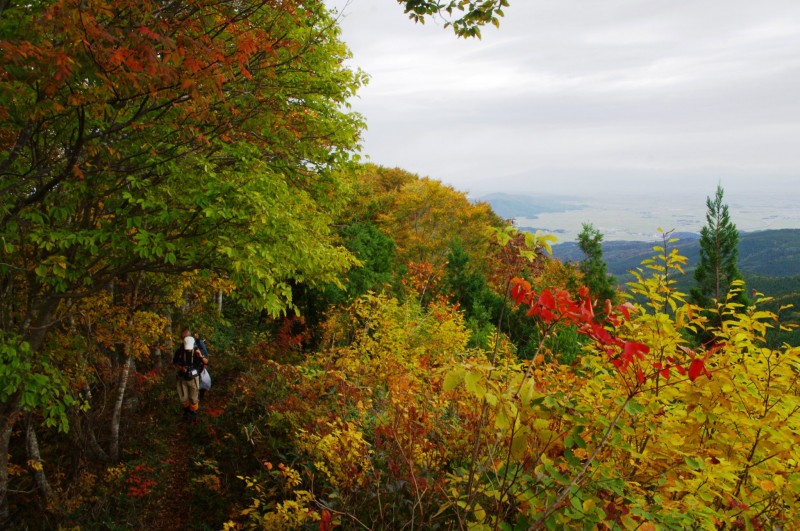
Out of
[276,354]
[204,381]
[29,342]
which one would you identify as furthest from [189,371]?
[276,354]

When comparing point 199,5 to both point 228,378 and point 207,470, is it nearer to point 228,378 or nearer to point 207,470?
point 207,470

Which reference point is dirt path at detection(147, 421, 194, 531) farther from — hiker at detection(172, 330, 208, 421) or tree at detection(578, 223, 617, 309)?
tree at detection(578, 223, 617, 309)

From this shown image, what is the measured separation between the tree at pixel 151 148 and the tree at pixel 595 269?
1817 cm

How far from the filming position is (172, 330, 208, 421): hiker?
9.66 m

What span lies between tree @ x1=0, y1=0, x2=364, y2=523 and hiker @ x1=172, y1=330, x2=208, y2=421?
7.66 feet

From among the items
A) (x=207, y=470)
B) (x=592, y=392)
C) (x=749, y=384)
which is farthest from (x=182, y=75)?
(x=207, y=470)

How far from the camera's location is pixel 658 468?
321 cm

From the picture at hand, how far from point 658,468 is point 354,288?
1328 cm

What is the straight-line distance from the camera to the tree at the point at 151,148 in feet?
12.8

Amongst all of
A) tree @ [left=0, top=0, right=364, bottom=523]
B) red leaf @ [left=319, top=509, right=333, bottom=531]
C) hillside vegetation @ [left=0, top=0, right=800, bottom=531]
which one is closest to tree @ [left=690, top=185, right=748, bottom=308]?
hillside vegetation @ [left=0, top=0, right=800, bottom=531]

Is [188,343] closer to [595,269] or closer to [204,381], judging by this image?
[204,381]

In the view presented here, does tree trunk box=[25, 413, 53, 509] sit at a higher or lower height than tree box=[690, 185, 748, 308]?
lower

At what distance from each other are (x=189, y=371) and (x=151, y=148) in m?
5.48

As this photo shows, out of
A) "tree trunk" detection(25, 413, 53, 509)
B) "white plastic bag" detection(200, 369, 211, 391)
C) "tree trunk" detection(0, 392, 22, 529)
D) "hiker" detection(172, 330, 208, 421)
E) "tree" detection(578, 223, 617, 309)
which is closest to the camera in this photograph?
"tree trunk" detection(0, 392, 22, 529)
